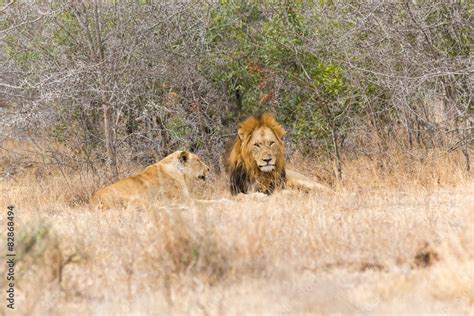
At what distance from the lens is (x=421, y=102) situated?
10953mm

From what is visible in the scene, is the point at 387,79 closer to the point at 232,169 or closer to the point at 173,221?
the point at 232,169

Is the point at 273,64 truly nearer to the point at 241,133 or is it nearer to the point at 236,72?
the point at 236,72

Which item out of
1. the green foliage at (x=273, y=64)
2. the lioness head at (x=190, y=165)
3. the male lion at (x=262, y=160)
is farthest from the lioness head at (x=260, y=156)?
the green foliage at (x=273, y=64)

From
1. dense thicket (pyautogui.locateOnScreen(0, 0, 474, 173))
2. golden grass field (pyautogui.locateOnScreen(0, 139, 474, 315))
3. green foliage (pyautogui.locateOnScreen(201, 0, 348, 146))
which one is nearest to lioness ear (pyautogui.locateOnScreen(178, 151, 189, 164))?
dense thicket (pyautogui.locateOnScreen(0, 0, 474, 173))

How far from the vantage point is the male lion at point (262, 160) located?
30.8 ft

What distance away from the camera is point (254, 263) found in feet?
17.5

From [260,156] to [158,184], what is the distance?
116 centimetres

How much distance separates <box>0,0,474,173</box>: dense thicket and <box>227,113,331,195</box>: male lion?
4.31 ft

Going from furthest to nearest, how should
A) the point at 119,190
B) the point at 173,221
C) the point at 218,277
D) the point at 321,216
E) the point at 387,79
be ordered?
1. the point at 387,79
2. the point at 119,190
3. the point at 321,216
4. the point at 173,221
5. the point at 218,277

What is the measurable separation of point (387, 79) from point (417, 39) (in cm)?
78

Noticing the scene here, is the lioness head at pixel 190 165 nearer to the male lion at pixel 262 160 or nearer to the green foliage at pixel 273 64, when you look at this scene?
the male lion at pixel 262 160

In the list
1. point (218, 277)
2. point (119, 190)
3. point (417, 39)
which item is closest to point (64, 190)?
point (119, 190)

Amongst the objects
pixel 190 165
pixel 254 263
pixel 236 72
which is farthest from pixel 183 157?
pixel 254 263

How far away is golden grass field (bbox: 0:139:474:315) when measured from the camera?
492 cm
